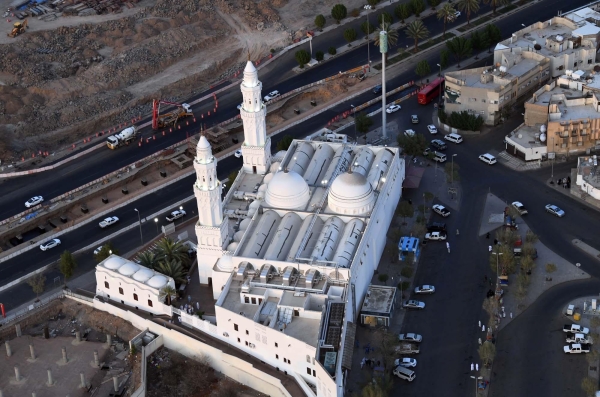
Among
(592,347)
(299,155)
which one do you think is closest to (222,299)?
(299,155)

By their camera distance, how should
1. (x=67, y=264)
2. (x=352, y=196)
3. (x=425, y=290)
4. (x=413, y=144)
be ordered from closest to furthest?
(x=425, y=290) → (x=352, y=196) → (x=67, y=264) → (x=413, y=144)

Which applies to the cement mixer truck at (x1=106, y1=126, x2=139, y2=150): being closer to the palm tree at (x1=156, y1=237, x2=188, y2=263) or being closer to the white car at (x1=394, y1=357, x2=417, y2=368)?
the palm tree at (x1=156, y1=237, x2=188, y2=263)

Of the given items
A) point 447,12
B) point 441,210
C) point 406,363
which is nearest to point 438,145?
point 441,210

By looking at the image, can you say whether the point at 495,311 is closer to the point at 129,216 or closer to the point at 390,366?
the point at 390,366

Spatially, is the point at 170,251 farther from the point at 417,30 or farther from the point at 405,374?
the point at 417,30

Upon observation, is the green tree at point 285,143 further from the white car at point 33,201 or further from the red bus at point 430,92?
the white car at point 33,201

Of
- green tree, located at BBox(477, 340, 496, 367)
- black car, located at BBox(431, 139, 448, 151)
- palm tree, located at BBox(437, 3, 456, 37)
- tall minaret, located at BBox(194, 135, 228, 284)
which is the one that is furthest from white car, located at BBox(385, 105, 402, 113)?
green tree, located at BBox(477, 340, 496, 367)

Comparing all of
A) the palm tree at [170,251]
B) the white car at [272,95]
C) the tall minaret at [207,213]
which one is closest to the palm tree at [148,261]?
the palm tree at [170,251]
